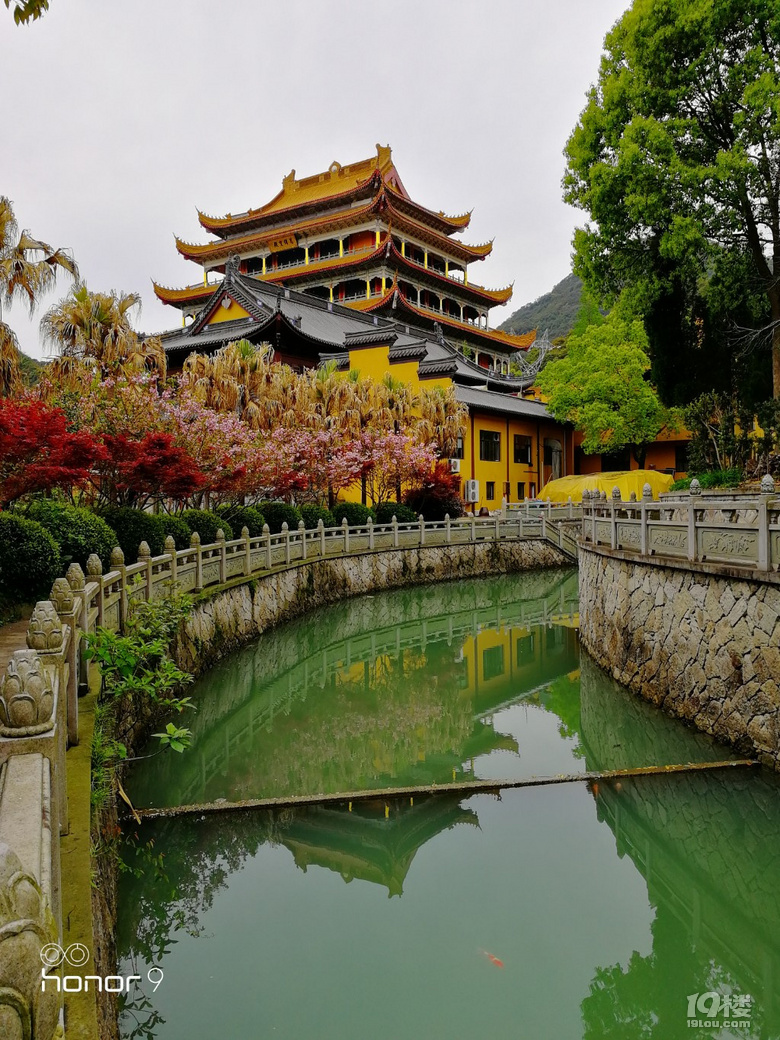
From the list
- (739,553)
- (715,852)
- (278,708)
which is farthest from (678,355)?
(715,852)

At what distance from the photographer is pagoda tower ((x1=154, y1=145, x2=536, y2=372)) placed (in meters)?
41.9

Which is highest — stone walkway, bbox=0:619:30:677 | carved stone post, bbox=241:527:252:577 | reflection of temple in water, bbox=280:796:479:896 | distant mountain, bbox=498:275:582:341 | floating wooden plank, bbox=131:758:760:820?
distant mountain, bbox=498:275:582:341

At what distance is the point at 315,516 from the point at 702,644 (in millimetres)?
14636

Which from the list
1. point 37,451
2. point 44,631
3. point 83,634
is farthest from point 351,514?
point 44,631

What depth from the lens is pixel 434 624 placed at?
17703 millimetres

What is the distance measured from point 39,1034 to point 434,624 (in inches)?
632

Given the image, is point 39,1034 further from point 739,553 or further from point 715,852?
point 739,553

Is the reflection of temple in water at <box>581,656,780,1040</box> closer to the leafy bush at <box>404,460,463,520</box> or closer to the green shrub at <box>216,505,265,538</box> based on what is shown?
the green shrub at <box>216,505,265,538</box>

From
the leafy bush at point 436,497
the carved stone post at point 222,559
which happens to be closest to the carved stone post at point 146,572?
the carved stone post at point 222,559

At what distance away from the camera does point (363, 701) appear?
1129cm

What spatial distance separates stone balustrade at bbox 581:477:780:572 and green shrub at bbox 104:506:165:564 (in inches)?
293

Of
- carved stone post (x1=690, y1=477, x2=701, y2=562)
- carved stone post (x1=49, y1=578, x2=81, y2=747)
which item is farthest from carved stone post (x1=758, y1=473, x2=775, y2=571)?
carved stone post (x1=49, y1=578, x2=81, y2=747)

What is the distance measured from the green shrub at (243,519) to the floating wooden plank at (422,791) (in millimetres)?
11337

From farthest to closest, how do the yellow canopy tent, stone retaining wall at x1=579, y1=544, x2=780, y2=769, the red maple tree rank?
the yellow canopy tent → the red maple tree → stone retaining wall at x1=579, y1=544, x2=780, y2=769
